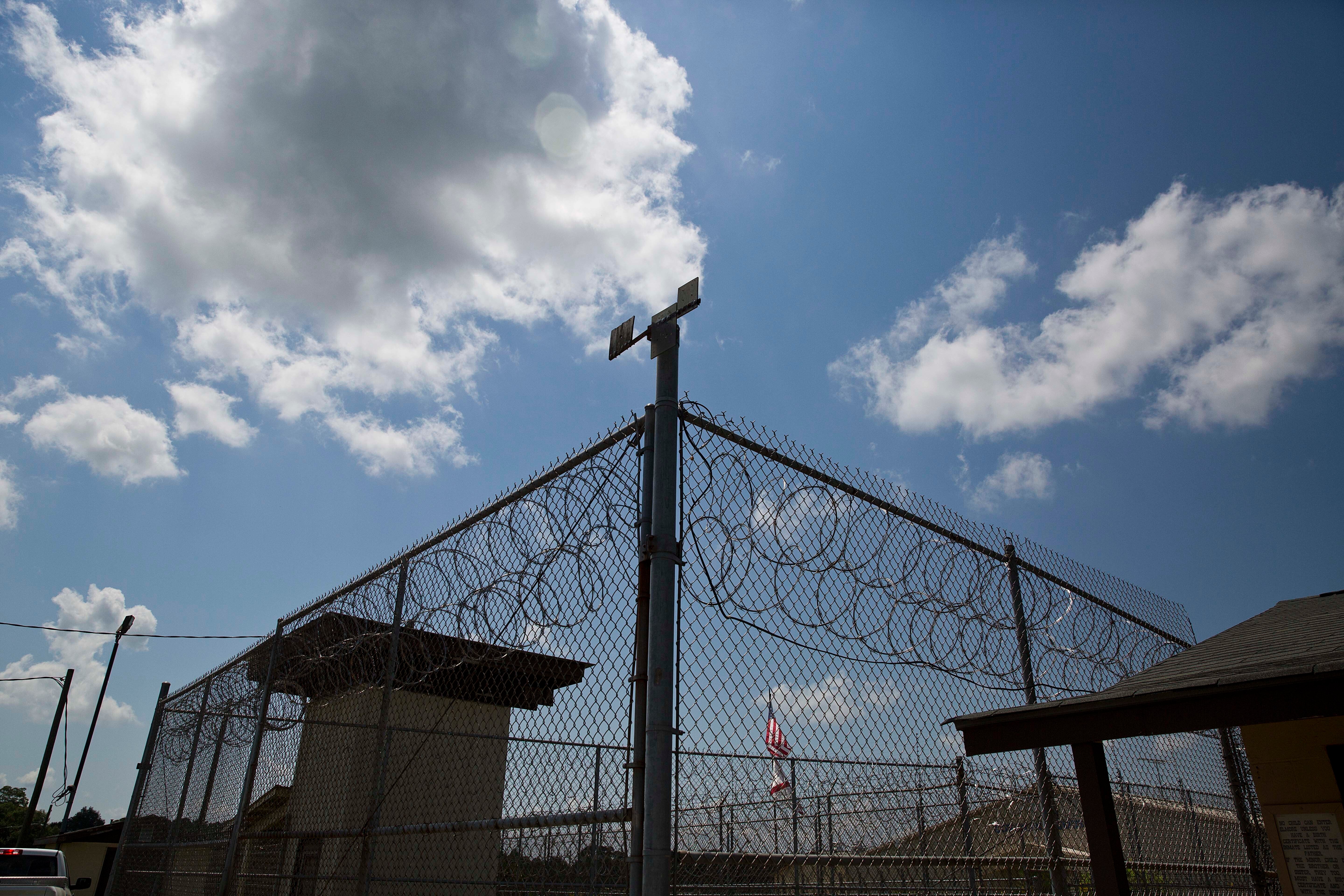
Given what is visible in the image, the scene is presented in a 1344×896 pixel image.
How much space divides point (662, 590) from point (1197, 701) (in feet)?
7.49

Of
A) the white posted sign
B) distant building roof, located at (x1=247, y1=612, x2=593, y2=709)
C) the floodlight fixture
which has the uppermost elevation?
the floodlight fixture

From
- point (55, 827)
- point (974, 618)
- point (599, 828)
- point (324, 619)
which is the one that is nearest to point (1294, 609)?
point (974, 618)

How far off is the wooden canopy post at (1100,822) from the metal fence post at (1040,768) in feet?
1.97

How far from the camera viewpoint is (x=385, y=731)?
4.83 meters

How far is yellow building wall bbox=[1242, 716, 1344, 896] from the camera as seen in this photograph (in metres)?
4.91

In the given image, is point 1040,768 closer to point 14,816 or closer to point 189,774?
point 189,774

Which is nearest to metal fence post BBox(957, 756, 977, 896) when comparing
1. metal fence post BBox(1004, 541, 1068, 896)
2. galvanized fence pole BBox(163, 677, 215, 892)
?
metal fence post BBox(1004, 541, 1068, 896)

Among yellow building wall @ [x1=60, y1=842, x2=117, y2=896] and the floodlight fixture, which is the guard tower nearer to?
the floodlight fixture

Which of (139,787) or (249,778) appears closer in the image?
(249,778)

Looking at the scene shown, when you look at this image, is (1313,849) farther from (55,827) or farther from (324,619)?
(55,827)

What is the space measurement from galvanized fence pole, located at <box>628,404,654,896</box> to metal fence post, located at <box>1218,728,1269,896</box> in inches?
218

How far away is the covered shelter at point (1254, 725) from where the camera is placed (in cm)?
300

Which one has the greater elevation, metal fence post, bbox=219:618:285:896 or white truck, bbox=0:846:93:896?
metal fence post, bbox=219:618:285:896

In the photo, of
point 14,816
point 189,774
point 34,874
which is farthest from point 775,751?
point 14,816
